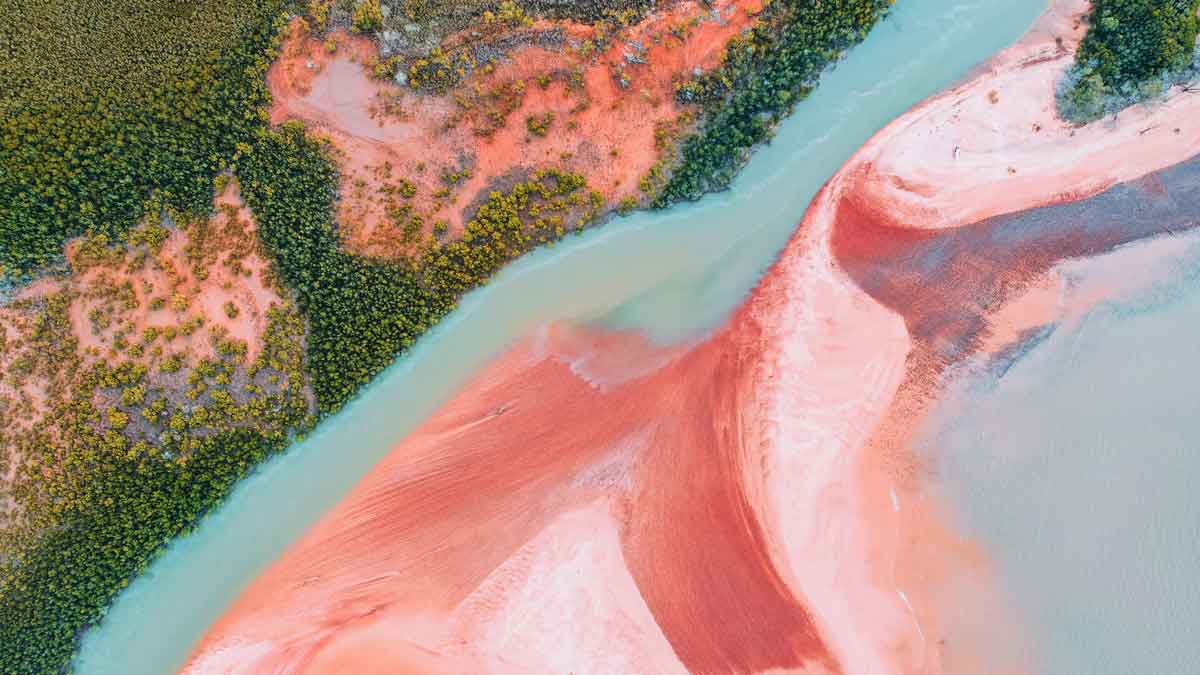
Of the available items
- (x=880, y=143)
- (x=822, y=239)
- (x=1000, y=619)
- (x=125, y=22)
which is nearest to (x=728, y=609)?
(x=1000, y=619)

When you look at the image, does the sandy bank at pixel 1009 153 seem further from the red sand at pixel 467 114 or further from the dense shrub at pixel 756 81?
the red sand at pixel 467 114

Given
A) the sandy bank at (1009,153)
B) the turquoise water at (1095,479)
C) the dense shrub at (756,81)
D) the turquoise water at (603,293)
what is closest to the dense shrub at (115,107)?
the turquoise water at (603,293)

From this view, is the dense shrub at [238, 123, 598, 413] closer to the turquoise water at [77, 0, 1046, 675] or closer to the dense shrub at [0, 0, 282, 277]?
the turquoise water at [77, 0, 1046, 675]

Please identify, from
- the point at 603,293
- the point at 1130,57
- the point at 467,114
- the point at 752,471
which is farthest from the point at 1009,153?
the point at 467,114

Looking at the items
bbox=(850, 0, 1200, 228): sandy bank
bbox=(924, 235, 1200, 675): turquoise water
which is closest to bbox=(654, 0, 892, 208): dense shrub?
bbox=(850, 0, 1200, 228): sandy bank

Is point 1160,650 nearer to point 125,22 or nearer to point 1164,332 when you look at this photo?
point 1164,332

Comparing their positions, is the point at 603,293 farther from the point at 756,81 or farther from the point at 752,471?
the point at 756,81
